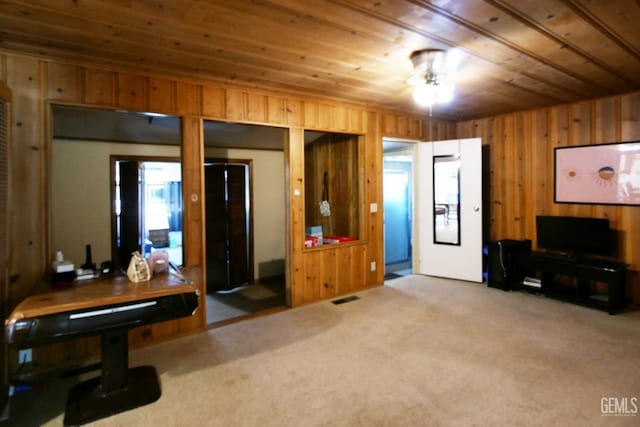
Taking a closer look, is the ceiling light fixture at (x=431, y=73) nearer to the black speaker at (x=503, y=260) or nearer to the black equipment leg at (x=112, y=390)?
the black speaker at (x=503, y=260)

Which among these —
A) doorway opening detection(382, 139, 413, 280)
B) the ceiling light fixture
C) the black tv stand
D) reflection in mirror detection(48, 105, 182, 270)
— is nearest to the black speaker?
the black tv stand

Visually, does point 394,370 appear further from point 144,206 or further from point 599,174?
point 144,206

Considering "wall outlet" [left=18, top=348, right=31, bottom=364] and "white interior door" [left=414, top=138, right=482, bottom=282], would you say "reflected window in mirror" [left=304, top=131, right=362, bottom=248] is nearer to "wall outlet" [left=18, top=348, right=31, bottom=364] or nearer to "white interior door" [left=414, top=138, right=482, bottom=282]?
"white interior door" [left=414, top=138, right=482, bottom=282]

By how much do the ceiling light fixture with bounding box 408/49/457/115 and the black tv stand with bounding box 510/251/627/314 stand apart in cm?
247

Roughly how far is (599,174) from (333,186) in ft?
10.7

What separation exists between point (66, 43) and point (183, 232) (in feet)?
5.46

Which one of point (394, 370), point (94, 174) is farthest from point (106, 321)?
point (94, 174)

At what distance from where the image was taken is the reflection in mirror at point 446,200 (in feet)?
16.2

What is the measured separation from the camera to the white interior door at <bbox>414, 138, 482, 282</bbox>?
478 cm

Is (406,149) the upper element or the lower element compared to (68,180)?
upper

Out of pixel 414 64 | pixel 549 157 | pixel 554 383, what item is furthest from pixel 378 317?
pixel 549 157

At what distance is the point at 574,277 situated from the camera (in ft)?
13.0

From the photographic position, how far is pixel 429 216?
16.9 feet

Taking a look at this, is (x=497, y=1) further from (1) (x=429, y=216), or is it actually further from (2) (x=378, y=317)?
(1) (x=429, y=216)
